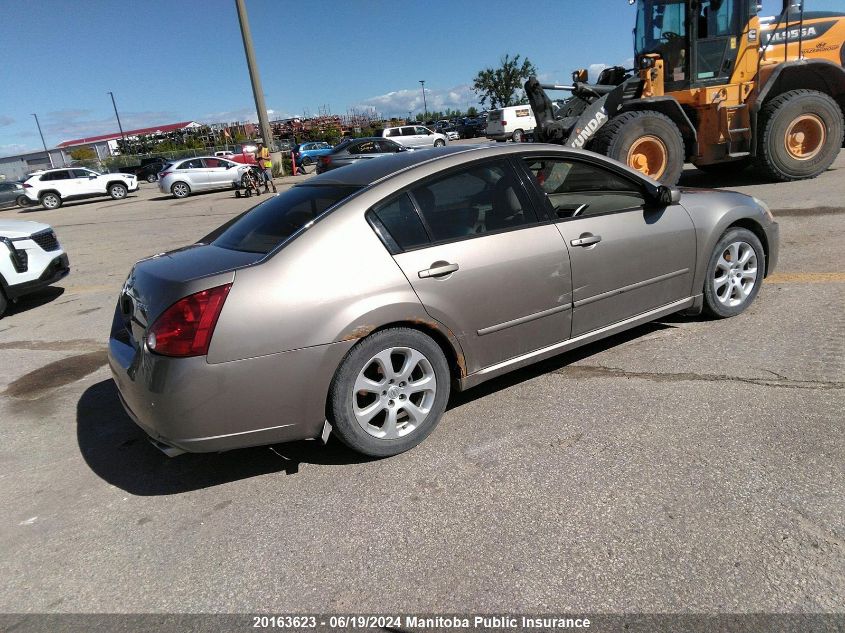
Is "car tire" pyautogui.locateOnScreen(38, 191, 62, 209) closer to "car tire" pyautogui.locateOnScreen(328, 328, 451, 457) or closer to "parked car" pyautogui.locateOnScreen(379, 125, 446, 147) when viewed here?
"parked car" pyautogui.locateOnScreen(379, 125, 446, 147)

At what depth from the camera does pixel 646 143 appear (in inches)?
384

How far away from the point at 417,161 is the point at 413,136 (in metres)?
33.7

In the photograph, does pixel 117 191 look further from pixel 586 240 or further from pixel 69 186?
pixel 586 240

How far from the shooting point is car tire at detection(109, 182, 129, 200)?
90.3 ft

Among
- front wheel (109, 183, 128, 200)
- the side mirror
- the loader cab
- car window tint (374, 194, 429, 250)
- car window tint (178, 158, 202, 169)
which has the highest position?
the loader cab

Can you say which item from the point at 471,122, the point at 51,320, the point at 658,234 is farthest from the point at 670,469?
the point at 471,122

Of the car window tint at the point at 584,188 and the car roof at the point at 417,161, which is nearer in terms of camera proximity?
the car roof at the point at 417,161

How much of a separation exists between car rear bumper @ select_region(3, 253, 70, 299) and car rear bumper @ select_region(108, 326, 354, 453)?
5.23 meters

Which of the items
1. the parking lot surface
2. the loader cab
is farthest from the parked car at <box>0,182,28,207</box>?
the parking lot surface

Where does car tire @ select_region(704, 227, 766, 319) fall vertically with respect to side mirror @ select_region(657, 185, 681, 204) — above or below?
below

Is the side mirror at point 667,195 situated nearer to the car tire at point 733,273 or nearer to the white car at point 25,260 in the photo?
the car tire at point 733,273

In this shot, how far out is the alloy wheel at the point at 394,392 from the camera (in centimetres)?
305

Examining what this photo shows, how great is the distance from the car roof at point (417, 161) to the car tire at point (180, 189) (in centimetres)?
2233

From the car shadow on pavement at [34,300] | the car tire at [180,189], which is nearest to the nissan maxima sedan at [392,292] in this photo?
the car shadow on pavement at [34,300]
